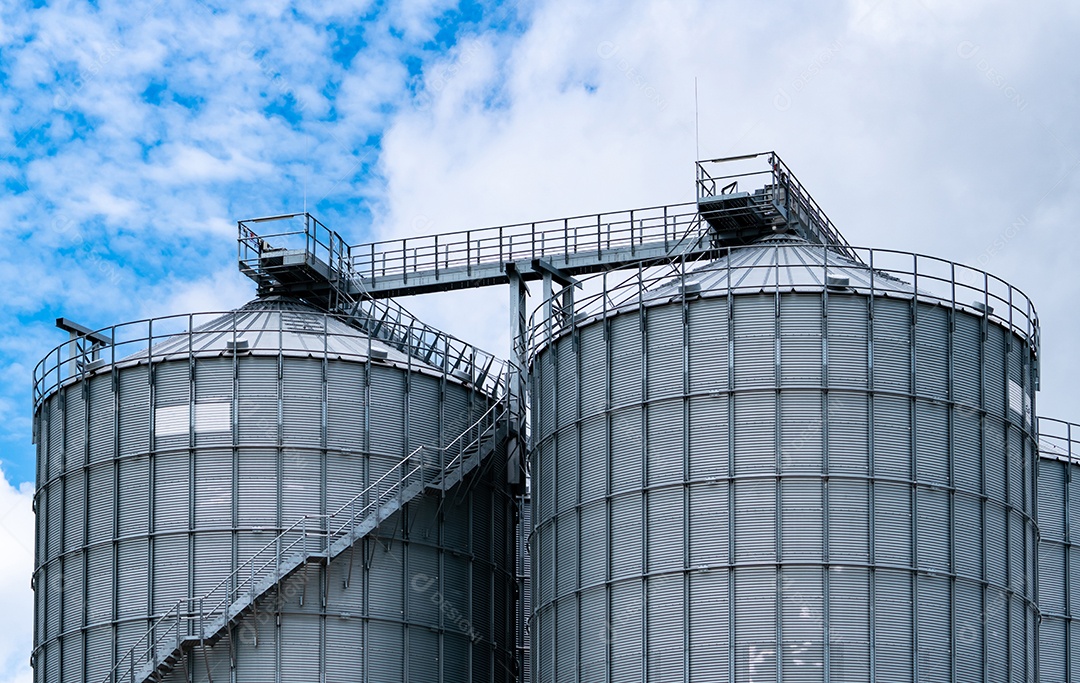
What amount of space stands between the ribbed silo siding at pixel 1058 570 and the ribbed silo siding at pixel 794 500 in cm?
1081

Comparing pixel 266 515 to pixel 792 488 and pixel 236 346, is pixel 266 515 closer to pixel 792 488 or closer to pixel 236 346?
pixel 236 346

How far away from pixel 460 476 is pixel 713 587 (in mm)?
10987

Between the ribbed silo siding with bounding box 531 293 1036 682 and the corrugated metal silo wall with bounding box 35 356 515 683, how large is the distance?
597cm

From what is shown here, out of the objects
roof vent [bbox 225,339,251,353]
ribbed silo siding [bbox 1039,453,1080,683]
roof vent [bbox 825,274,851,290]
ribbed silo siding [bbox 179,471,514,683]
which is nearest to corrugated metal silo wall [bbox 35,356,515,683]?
ribbed silo siding [bbox 179,471,514,683]

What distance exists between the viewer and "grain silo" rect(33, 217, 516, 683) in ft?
173

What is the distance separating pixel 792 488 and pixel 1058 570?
57.4 ft

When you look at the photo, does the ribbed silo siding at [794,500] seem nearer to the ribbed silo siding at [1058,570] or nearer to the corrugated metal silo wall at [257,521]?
the corrugated metal silo wall at [257,521]

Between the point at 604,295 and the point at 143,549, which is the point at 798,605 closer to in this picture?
the point at 604,295

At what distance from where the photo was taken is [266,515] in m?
53.5

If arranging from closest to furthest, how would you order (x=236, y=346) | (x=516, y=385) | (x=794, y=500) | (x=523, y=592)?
(x=794, y=500), (x=236, y=346), (x=516, y=385), (x=523, y=592)

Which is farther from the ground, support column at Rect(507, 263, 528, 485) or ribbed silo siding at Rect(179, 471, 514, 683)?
support column at Rect(507, 263, 528, 485)

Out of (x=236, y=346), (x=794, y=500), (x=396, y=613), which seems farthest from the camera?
(x=236, y=346)

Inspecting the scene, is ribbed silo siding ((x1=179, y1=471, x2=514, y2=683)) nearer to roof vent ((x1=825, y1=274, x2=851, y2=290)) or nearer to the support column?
the support column

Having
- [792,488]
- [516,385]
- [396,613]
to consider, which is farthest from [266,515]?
[792,488]
